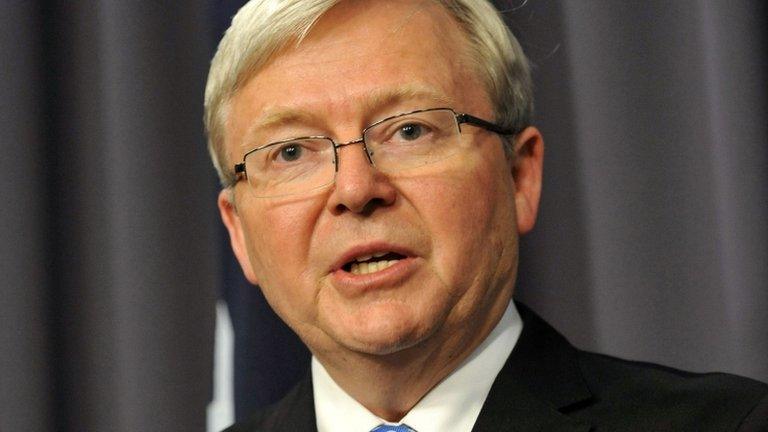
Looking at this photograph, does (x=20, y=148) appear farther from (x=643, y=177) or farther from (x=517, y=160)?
(x=643, y=177)

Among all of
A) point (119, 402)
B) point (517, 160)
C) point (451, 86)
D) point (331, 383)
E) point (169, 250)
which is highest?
point (451, 86)

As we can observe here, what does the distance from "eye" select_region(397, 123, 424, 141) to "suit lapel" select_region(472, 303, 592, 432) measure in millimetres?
405

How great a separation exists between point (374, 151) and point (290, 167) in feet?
0.51

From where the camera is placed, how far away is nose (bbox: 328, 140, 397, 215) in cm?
154

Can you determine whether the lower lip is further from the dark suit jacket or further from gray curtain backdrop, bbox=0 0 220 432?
gray curtain backdrop, bbox=0 0 220 432

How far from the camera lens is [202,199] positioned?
2.36m

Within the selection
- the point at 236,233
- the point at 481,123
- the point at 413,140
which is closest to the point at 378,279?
the point at 413,140

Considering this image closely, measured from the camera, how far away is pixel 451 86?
1.69 m

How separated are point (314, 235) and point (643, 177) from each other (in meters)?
0.88

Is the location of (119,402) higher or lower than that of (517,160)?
lower

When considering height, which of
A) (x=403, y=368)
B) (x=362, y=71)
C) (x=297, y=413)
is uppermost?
(x=362, y=71)

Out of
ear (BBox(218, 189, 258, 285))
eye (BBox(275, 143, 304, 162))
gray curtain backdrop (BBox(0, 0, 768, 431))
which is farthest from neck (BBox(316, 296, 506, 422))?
gray curtain backdrop (BBox(0, 0, 768, 431))

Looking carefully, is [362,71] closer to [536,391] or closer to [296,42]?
[296,42]

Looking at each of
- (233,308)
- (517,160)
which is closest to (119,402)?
(233,308)
